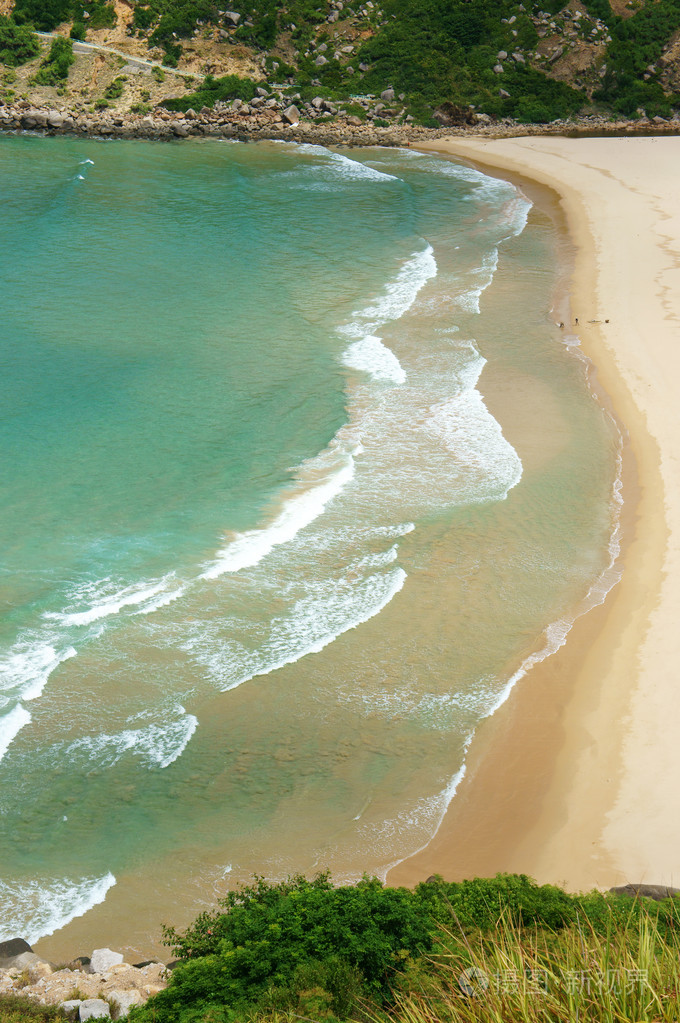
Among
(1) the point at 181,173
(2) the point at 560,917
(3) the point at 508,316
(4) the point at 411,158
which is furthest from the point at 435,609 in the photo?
(4) the point at 411,158

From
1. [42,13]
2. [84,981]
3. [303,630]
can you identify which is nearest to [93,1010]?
[84,981]

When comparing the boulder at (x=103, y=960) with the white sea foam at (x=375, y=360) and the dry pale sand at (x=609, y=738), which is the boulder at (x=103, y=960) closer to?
the dry pale sand at (x=609, y=738)

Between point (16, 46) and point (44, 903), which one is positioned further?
point (16, 46)

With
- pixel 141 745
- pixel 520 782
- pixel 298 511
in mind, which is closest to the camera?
pixel 520 782

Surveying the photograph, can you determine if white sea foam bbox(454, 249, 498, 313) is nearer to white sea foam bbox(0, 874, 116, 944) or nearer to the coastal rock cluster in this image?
white sea foam bbox(0, 874, 116, 944)

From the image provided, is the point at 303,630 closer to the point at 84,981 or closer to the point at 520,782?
the point at 520,782

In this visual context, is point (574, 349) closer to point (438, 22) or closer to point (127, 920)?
point (127, 920)

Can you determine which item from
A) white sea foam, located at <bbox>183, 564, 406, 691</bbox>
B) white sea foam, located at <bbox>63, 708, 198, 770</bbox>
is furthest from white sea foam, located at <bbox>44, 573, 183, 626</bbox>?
white sea foam, located at <bbox>63, 708, 198, 770</bbox>
